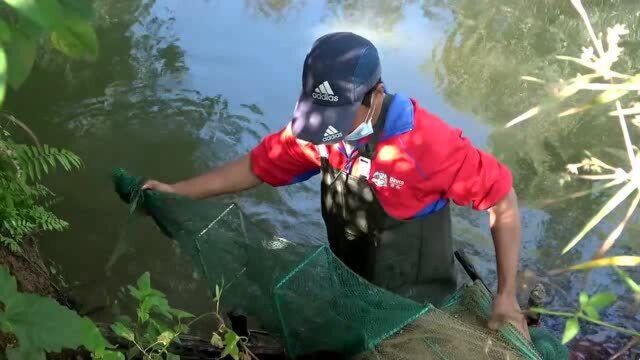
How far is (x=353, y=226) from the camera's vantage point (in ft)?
10.5

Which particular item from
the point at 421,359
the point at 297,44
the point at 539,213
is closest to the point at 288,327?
the point at 421,359

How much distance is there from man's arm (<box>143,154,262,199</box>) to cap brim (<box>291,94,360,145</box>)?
70 cm

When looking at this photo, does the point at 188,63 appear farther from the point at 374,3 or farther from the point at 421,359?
the point at 421,359

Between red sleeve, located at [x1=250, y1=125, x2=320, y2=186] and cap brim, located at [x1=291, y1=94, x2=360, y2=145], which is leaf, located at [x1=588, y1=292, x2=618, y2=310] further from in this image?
red sleeve, located at [x1=250, y1=125, x2=320, y2=186]

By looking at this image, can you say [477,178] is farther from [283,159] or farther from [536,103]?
[536,103]

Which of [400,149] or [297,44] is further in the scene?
[297,44]

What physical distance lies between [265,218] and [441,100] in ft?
9.63

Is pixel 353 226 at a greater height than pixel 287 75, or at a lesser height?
greater

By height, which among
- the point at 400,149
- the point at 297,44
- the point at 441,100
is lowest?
the point at 441,100

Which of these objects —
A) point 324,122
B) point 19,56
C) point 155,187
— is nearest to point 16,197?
point 155,187

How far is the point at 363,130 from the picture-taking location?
2791 millimetres

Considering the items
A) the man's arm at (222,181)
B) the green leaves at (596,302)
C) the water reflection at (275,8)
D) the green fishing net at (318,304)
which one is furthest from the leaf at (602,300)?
the water reflection at (275,8)

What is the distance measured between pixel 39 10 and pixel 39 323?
32.7 inches

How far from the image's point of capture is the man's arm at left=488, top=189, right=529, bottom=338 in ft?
9.12
